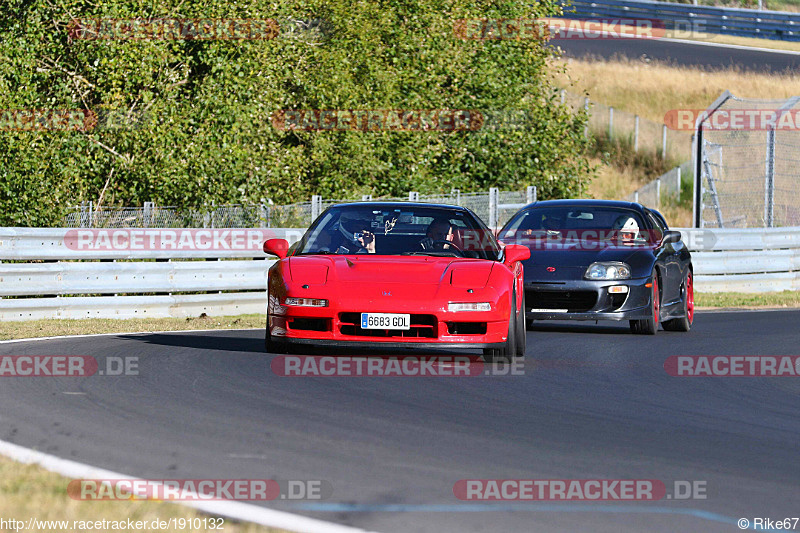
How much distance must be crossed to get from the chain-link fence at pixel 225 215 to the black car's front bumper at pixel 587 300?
6282mm

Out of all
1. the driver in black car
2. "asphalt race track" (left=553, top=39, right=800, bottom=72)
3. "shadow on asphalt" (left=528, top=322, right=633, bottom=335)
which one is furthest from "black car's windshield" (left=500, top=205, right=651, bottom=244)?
"asphalt race track" (left=553, top=39, right=800, bottom=72)

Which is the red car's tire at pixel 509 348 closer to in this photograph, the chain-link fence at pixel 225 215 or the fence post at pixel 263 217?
the chain-link fence at pixel 225 215

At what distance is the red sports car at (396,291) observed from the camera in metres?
10.5

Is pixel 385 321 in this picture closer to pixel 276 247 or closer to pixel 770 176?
pixel 276 247

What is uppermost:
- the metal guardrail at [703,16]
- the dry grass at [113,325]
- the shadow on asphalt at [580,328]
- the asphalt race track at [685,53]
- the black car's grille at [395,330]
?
the metal guardrail at [703,16]

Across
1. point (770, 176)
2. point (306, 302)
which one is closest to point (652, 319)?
point (306, 302)

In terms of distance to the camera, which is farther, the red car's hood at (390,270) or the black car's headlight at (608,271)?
the black car's headlight at (608,271)

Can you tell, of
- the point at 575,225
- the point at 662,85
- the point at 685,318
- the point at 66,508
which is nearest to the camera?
the point at 66,508

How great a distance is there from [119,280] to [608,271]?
19.1 feet

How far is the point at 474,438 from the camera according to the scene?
732cm

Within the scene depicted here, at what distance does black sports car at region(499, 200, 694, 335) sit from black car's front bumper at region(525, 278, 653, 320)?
0.04ft

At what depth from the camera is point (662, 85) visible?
5081cm

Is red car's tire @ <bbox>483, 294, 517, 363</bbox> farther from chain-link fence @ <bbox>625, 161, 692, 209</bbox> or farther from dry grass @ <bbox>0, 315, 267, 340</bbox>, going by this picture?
chain-link fence @ <bbox>625, 161, 692, 209</bbox>

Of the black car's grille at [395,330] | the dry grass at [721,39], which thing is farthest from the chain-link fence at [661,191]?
the black car's grille at [395,330]
